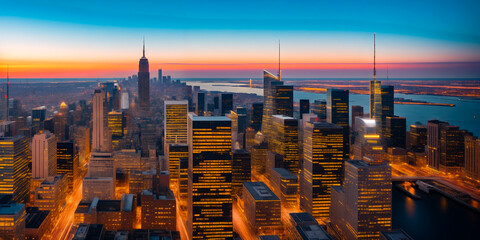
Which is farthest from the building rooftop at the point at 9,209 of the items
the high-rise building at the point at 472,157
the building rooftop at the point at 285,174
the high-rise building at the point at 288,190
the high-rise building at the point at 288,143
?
the high-rise building at the point at 472,157

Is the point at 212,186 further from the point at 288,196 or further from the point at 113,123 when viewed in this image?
the point at 113,123

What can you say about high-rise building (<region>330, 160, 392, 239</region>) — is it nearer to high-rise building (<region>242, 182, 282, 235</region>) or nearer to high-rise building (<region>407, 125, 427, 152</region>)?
high-rise building (<region>242, 182, 282, 235</region>)

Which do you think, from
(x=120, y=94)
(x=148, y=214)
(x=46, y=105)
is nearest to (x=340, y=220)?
(x=148, y=214)

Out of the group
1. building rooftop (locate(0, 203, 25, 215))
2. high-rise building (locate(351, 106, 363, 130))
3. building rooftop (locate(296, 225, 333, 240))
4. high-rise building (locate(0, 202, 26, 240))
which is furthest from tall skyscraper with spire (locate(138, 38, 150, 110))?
building rooftop (locate(296, 225, 333, 240))

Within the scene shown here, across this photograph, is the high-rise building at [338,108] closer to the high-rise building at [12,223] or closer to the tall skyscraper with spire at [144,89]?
the tall skyscraper with spire at [144,89]

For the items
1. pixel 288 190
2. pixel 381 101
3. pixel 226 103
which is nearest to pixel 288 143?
pixel 288 190

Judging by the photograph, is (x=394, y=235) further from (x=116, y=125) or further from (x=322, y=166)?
(x=116, y=125)
